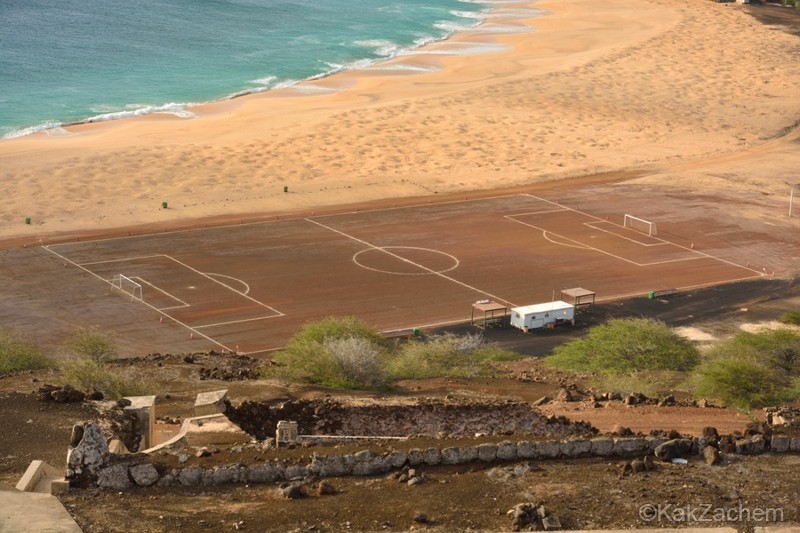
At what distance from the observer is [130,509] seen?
24.1 metres

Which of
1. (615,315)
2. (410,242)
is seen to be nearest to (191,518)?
(615,315)

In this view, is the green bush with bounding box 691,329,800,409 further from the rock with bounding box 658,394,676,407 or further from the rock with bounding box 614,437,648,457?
the rock with bounding box 614,437,648,457

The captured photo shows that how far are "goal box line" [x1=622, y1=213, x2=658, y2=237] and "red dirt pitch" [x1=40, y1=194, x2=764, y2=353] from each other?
540 millimetres

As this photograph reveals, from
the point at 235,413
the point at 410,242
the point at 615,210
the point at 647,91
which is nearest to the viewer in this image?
the point at 235,413

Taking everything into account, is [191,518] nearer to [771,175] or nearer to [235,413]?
[235,413]

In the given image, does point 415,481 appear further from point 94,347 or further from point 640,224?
point 640,224

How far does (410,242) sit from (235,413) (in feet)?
107

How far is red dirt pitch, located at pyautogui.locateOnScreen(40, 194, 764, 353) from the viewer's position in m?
52.0

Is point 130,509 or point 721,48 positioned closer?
point 130,509

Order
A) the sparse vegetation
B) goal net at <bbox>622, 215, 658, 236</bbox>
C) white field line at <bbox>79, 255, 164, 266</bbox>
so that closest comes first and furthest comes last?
1. the sparse vegetation
2. white field line at <bbox>79, 255, 164, 266</bbox>
3. goal net at <bbox>622, 215, 658, 236</bbox>

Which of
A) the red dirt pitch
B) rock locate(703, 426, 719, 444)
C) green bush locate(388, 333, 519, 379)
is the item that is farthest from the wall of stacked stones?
the red dirt pitch

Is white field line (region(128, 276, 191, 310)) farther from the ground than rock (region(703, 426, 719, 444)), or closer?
closer

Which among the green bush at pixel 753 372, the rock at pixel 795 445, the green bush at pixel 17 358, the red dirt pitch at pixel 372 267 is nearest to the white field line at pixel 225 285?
the red dirt pitch at pixel 372 267

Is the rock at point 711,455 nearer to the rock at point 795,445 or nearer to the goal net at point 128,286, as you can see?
the rock at point 795,445
